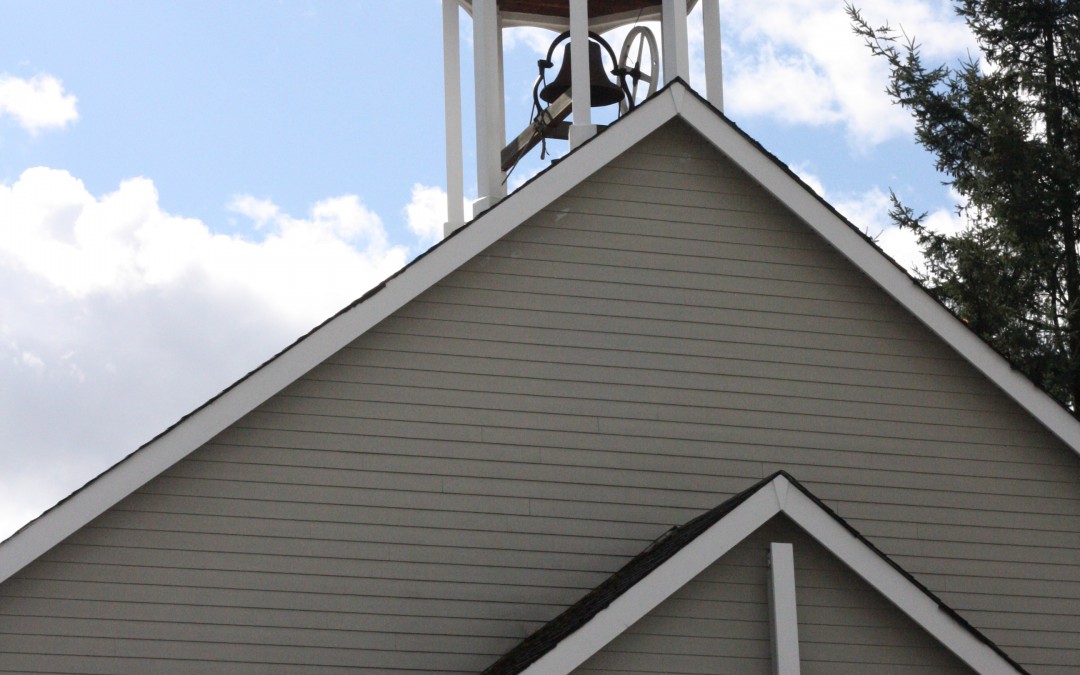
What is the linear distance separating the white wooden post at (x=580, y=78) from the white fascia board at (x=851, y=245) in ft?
5.40

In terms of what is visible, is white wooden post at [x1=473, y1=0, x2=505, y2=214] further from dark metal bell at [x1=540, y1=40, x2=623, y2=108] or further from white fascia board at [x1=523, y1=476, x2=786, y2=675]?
white fascia board at [x1=523, y1=476, x2=786, y2=675]

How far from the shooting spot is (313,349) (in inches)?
417

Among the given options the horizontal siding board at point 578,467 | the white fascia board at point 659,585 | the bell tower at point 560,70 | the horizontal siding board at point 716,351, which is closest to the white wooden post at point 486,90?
the bell tower at point 560,70

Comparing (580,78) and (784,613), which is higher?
(580,78)

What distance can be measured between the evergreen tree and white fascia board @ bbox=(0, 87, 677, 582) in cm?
1218

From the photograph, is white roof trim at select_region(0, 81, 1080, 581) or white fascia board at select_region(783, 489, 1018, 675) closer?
white fascia board at select_region(783, 489, 1018, 675)

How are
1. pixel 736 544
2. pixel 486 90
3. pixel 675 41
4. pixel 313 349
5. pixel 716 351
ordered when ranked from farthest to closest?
pixel 486 90, pixel 675 41, pixel 716 351, pixel 313 349, pixel 736 544

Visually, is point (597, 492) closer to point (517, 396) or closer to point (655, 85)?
point (517, 396)

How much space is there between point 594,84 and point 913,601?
7208 mm

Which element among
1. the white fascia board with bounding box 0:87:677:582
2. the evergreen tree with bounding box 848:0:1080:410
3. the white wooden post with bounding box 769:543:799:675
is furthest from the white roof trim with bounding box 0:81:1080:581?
the evergreen tree with bounding box 848:0:1080:410

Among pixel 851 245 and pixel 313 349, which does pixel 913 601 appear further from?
pixel 313 349

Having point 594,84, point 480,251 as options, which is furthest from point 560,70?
point 480,251

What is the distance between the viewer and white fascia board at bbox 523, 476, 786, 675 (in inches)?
342

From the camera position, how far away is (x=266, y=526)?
412 inches
